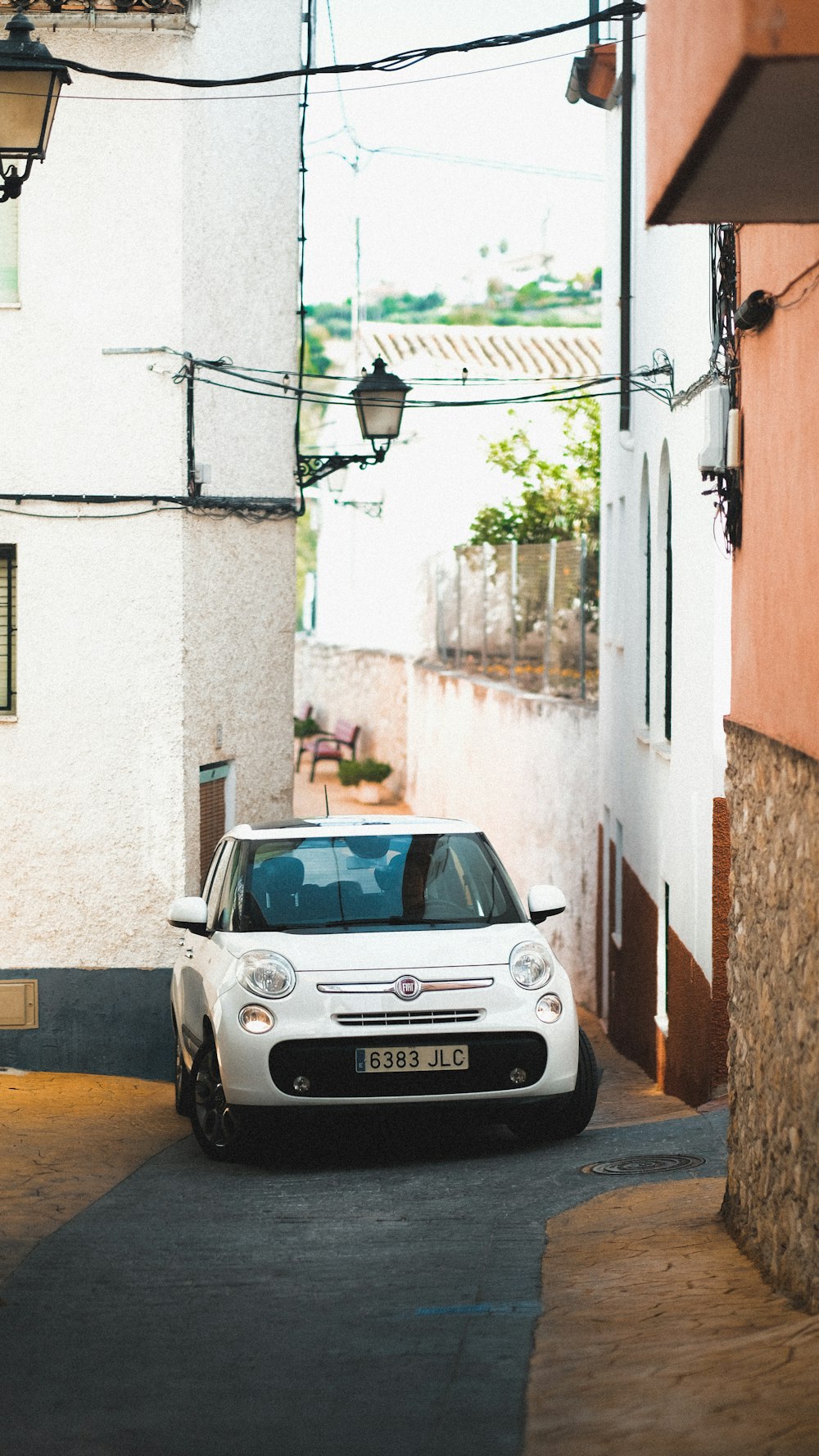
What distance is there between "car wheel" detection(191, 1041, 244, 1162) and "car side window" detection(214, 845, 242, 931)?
0.67 meters

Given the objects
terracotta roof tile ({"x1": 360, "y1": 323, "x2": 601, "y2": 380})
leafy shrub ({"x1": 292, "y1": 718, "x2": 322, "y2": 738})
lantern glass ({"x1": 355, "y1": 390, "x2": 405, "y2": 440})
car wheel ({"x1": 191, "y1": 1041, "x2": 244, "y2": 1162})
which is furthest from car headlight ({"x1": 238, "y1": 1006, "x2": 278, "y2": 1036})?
leafy shrub ({"x1": 292, "y1": 718, "x2": 322, "y2": 738})

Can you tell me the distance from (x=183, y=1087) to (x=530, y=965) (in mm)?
2850

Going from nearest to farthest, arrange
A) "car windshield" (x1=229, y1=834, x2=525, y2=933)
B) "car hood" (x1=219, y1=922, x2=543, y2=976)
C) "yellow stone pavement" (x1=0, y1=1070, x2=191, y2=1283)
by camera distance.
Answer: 1. "yellow stone pavement" (x1=0, y1=1070, x2=191, y2=1283)
2. "car hood" (x1=219, y1=922, x2=543, y2=976)
3. "car windshield" (x1=229, y1=834, x2=525, y2=933)

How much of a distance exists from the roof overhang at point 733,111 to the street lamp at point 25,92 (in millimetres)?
3514

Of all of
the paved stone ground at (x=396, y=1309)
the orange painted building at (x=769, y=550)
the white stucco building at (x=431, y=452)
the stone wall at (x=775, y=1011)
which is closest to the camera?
the orange painted building at (x=769, y=550)

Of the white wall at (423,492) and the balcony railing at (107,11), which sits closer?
the balcony railing at (107,11)

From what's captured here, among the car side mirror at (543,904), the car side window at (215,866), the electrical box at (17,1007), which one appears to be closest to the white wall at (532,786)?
the electrical box at (17,1007)

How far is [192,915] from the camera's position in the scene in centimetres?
950

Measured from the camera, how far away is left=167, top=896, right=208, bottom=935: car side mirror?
950cm

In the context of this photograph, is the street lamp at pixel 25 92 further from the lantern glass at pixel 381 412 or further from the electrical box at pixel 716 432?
the lantern glass at pixel 381 412

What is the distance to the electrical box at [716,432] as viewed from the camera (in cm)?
754

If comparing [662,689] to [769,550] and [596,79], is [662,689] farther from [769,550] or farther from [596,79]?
[769,550]

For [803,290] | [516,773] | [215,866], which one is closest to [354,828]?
[215,866]

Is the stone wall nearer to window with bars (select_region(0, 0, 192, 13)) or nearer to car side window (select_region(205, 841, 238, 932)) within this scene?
car side window (select_region(205, 841, 238, 932))
